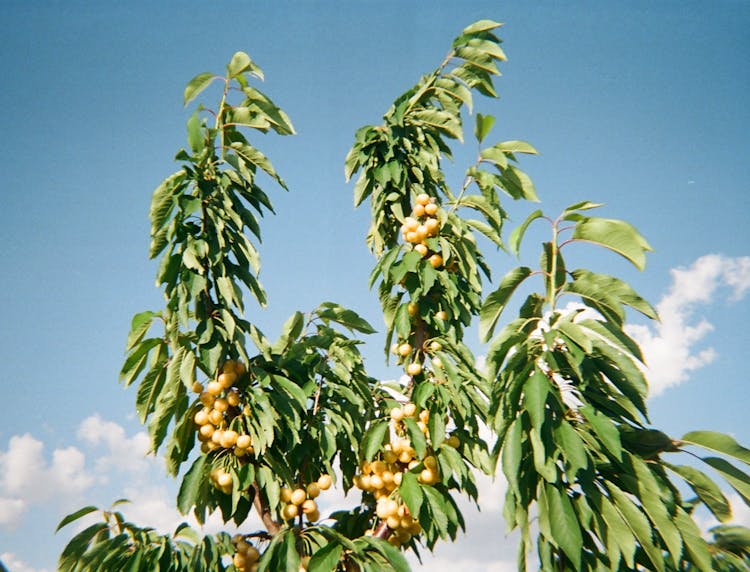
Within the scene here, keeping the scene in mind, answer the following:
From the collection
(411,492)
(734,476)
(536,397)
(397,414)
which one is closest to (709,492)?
(734,476)

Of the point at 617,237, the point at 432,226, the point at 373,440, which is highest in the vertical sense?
the point at 432,226

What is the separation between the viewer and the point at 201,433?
9.84 feet

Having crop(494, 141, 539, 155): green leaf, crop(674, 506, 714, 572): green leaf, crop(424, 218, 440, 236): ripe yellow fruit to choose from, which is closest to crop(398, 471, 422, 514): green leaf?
crop(674, 506, 714, 572): green leaf

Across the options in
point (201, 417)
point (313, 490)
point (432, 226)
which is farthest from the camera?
point (432, 226)

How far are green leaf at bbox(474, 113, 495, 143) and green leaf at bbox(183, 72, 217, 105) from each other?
4.54 ft

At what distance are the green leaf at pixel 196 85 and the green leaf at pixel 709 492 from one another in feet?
9.06

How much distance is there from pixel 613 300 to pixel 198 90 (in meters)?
2.29

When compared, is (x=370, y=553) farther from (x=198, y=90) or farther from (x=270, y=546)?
(x=198, y=90)

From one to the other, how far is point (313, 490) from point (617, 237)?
185 cm

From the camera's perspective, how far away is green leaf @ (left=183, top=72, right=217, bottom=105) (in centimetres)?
324

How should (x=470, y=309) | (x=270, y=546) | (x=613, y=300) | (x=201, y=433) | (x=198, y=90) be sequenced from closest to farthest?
1. (x=613, y=300)
2. (x=270, y=546)
3. (x=201, y=433)
4. (x=198, y=90)
5. (x=470, y=309)

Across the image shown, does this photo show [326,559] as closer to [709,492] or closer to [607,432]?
[607,432]

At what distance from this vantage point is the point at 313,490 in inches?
121

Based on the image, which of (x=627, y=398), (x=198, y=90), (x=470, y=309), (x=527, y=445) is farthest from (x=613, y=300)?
(x=198, y=90)
